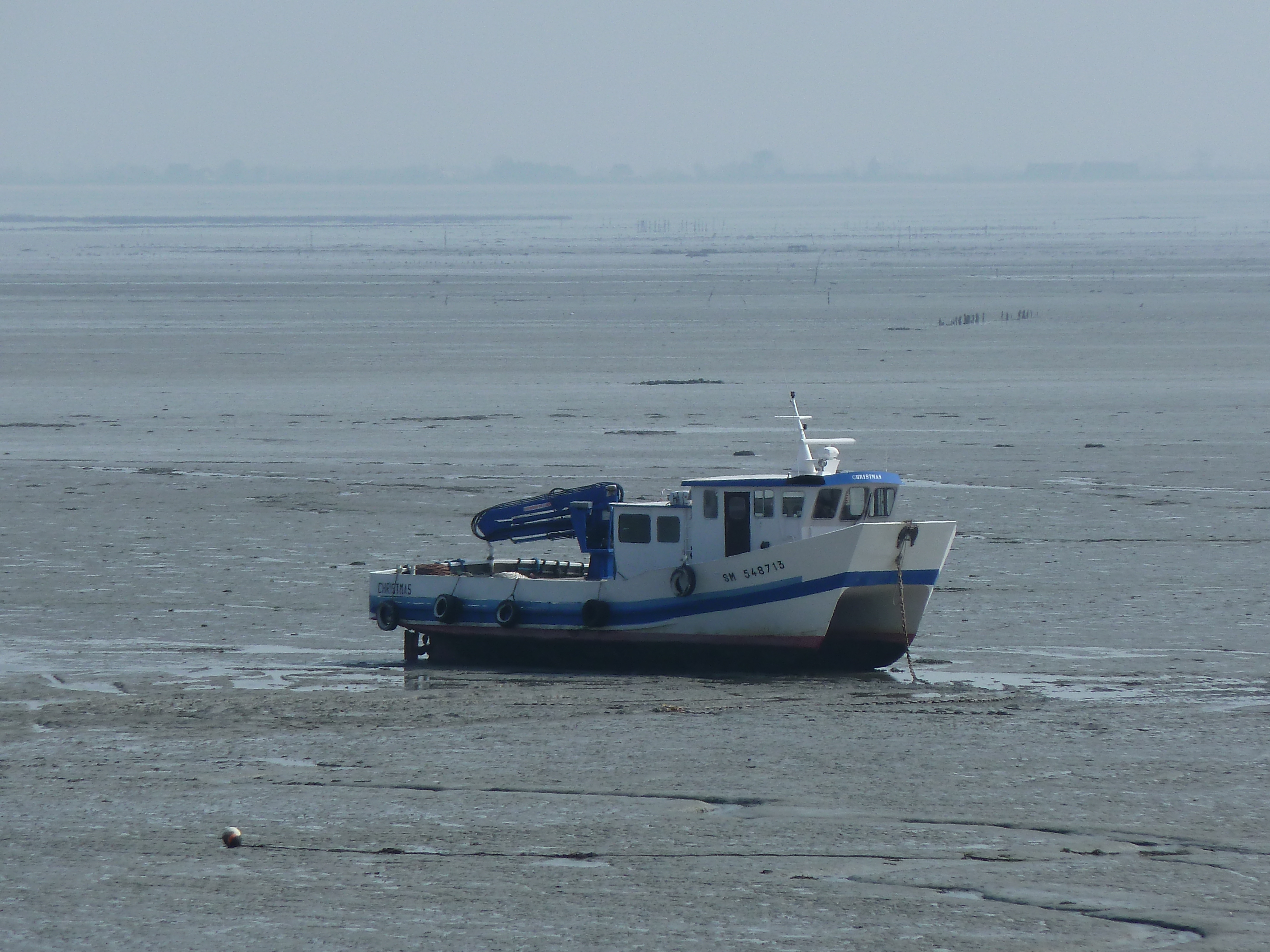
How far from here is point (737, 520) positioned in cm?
2498

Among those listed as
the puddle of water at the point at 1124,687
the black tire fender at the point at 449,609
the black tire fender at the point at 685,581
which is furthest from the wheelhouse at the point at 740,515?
the puddle of water at the point at 1124,687

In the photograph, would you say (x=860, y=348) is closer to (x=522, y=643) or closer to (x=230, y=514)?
(x=230, y=514)

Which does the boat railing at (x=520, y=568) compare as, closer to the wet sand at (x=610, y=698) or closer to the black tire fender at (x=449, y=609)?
the black tire fender at (x=449, y=609)

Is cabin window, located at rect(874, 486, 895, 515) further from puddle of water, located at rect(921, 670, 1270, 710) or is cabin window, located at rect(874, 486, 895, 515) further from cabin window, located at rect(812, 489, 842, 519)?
puddle of water, located at rect(921, 670, 1270, 710)

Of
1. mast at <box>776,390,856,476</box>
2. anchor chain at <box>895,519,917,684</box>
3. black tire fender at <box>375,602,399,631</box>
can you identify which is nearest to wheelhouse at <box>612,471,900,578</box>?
mast at <box>776,390,856,476</box>

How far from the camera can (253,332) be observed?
267 ft

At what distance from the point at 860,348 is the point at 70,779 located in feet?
181

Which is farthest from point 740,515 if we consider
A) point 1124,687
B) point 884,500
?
point 1124,687

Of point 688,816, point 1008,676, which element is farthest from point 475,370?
point 688,816

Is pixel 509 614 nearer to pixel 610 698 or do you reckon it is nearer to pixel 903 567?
pixel 610 698

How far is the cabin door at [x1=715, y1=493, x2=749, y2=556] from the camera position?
81.9 feet

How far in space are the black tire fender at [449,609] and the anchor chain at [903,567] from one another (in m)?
6.40

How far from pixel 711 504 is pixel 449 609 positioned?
4.22m

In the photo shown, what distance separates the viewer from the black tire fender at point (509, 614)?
1025 inches
